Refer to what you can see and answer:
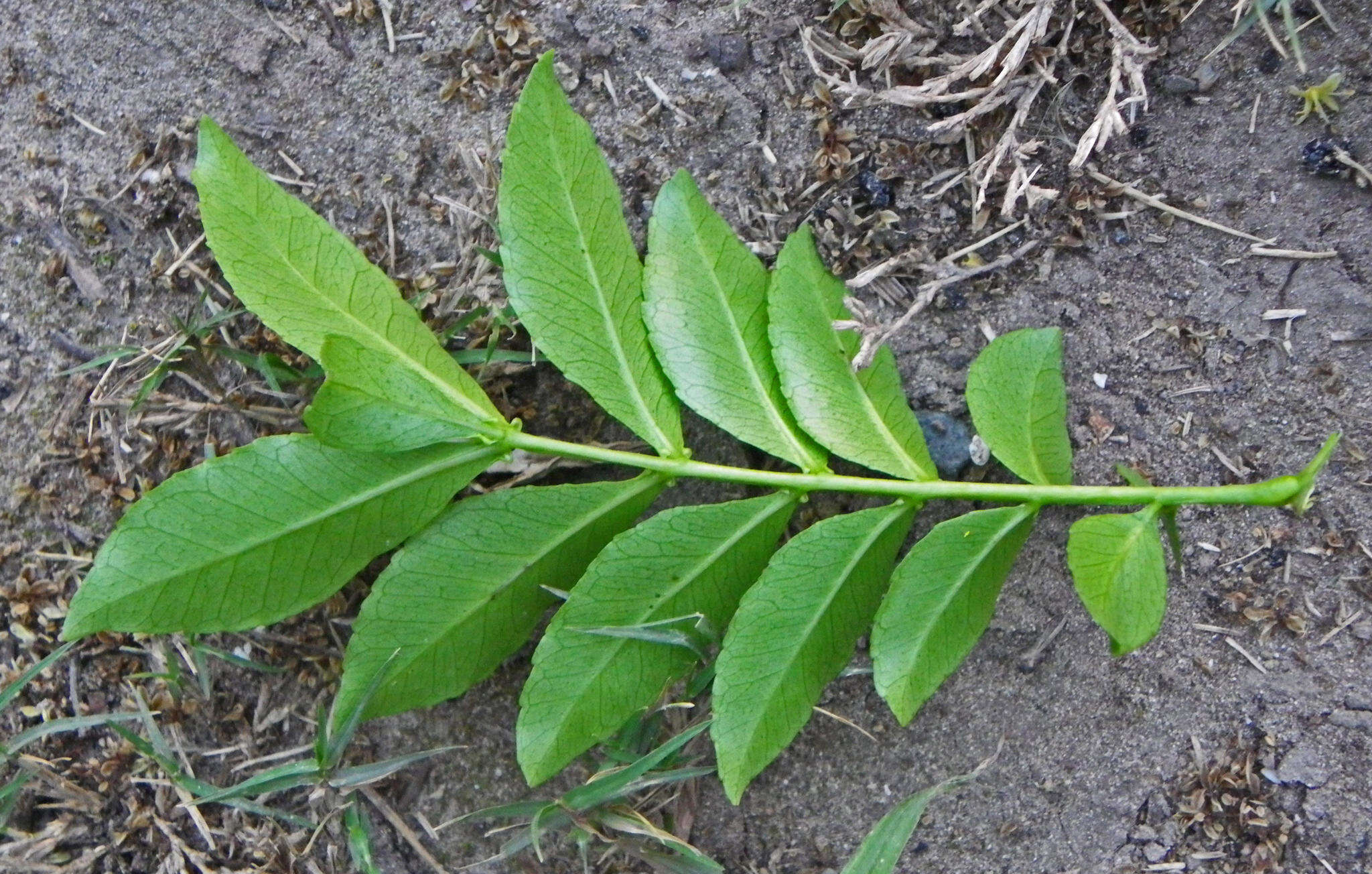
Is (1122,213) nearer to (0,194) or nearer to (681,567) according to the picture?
(681,567)

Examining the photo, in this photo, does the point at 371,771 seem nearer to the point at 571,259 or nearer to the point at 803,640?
Answer: the point at 803,640

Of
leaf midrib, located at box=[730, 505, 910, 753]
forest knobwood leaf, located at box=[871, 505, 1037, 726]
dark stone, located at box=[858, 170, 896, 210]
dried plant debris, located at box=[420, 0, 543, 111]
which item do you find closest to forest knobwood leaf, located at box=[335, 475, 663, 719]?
leaf midrib, located at box=[730, 505, 910, 753]

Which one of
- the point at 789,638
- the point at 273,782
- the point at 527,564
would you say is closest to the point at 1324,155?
the point at 789,638

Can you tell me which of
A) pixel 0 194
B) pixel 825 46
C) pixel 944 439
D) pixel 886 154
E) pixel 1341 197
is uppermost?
pixel 0 194

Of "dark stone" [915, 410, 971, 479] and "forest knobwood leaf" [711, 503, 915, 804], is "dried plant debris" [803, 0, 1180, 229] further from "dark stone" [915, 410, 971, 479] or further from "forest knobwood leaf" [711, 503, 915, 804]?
"forest knobwood leaf" [711, 503, 915, 804]

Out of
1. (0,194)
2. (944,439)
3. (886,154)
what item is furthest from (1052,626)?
(0,194)

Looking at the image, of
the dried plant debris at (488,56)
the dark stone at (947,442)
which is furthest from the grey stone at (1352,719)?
the dried plant debris at (488,56)
